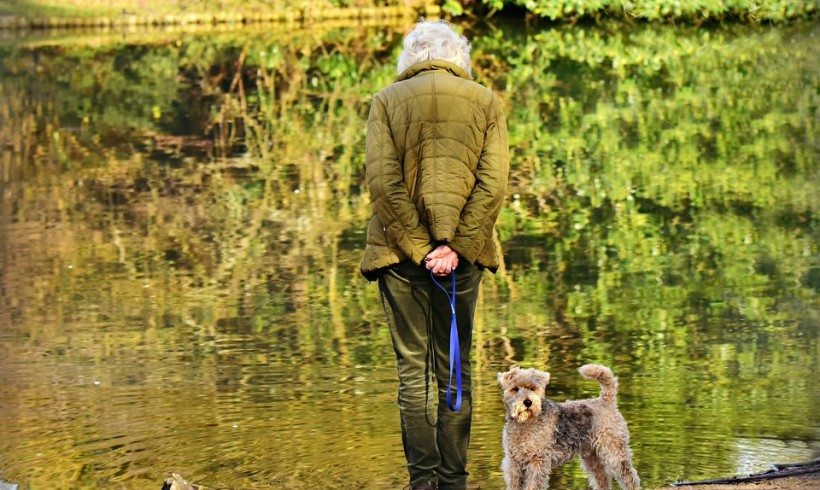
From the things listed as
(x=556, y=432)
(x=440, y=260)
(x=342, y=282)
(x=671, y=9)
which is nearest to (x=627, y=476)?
(x=556, y=432)

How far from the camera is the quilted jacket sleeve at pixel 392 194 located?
549 cm

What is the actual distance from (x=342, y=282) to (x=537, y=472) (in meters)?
5.03

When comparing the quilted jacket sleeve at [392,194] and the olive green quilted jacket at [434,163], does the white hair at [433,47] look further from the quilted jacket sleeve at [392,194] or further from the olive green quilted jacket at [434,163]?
the quilted jacket sleeve at [392,194]

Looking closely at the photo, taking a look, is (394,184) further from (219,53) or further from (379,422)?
(219,53)

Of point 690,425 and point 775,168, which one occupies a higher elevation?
point 775,168

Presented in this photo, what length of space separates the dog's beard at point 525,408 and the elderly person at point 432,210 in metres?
0.37

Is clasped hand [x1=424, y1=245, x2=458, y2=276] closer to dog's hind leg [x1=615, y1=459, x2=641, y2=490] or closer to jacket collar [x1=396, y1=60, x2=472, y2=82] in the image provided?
jacket collar [x1=396, y1=60, x2=472, y2=82]

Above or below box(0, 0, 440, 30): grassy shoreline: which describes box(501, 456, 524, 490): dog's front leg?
below

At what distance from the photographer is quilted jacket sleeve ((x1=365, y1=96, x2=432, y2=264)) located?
5492 millimetres

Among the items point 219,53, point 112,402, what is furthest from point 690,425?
point 219,53

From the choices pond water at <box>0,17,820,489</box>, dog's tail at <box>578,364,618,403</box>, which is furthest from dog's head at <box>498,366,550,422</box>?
pond water at <box>0,17,820,489</box>

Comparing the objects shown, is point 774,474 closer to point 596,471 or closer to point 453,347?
point 596,471

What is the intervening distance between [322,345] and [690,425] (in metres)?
2.67

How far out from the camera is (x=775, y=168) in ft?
46.9
